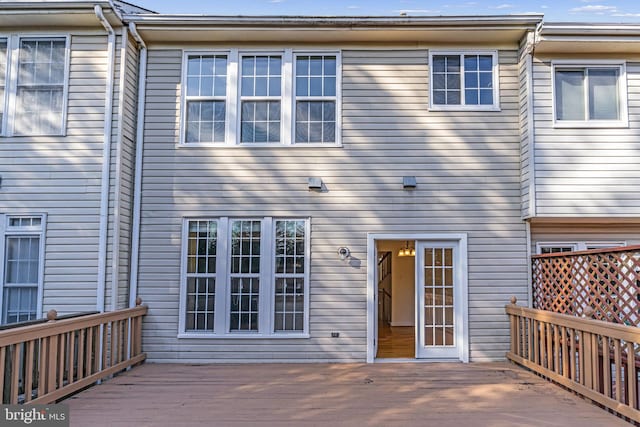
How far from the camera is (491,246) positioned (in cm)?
659

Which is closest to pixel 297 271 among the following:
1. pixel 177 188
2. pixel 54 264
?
pixel 177 188

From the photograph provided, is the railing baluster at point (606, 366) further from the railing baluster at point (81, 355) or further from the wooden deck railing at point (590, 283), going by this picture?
the railing baluster at point (81, 355)

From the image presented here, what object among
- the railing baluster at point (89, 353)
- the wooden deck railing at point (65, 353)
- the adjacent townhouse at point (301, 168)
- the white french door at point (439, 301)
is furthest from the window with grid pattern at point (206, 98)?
the white french door at point (439, 301)

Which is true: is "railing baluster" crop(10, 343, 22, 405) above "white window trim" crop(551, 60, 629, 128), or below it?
below

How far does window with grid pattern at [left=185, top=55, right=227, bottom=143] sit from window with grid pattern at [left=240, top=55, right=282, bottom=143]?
287 mm

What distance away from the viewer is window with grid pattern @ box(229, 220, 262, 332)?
6.52 m

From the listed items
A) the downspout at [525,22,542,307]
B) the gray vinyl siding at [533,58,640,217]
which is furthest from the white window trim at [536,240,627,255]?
the gray vinyl siding at [533,58,640,217]

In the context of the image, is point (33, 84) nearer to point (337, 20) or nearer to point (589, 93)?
point (337, 20)

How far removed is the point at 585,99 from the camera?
258 inches

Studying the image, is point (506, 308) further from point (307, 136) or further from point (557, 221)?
point (307, 136)

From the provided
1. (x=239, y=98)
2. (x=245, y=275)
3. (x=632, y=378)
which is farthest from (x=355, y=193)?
(x=632, y=378)

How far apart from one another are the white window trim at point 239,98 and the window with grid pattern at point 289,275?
1.21 m

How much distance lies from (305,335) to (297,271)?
873 mm

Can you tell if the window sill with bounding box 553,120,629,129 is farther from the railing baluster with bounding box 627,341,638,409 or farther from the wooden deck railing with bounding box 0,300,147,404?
the wooden deck railing with bounding box 0,300,147,404
